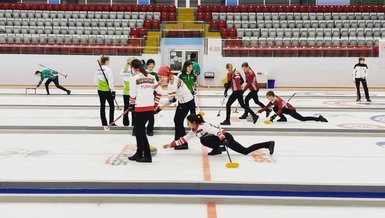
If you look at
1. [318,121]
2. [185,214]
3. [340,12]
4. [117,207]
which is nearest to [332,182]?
[185,214]

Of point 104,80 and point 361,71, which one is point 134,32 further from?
point 104,80

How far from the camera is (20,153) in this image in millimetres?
7551

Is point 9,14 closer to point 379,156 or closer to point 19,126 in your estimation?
point 19,126

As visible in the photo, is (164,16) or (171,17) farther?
(171,17)

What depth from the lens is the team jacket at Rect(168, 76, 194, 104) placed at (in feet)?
25.7


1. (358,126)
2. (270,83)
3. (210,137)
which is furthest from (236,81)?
(270,83)

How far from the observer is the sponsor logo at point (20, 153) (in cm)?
730

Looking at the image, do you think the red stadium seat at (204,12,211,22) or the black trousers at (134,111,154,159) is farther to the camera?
the red stadium seat at (204,12,211,22)

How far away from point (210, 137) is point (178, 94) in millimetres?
1197

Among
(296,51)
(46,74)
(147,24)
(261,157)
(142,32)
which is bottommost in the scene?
(261,157)

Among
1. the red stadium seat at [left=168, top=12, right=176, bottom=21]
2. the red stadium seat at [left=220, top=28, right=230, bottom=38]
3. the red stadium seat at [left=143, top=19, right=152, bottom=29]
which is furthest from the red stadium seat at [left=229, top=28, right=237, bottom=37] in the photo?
the red stadium seat at [left=143, top=19, right=152, bottom=29]

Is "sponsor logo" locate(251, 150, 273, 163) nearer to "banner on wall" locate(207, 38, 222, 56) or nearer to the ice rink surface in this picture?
the ice rink surface

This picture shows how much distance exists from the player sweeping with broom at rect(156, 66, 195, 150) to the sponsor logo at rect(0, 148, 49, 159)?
2.13 metres

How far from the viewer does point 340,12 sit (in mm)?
30375
